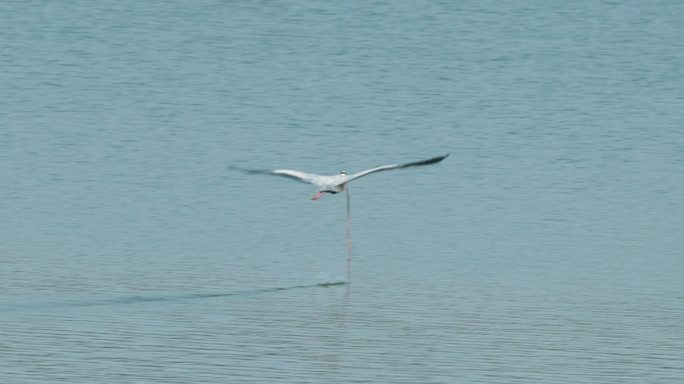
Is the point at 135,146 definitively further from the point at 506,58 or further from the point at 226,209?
the point at 506,58

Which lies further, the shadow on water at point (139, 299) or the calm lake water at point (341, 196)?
the shadow on water at point (139, 299)

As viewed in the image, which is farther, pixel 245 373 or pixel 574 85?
pixel 574 85

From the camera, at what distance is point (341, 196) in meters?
34.3

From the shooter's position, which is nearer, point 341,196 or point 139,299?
point 139,299

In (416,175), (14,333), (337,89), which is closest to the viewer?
(14,333)

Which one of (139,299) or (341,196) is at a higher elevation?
(139,299)

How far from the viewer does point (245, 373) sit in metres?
21.4

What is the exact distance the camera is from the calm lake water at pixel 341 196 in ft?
75.9

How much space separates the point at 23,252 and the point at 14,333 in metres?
5.50

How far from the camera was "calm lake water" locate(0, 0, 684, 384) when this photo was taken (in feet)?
75.9

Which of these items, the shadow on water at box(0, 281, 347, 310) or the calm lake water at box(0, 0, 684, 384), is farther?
the shadow on water at box(0, 281, 347, 310)

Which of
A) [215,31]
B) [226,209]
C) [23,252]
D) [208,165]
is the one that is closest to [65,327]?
[23,252]

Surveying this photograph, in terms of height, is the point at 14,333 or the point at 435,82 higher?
the point at 14,333

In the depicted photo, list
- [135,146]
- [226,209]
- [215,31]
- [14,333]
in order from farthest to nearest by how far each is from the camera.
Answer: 1. [215,31]
2. [135,146]
3. [226,209]
4. [14,333]
